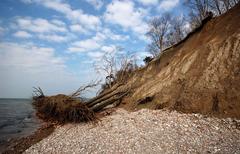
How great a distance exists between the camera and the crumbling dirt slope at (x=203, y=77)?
13305mm

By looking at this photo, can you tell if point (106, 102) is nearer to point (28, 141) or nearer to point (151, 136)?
point (28, 141)

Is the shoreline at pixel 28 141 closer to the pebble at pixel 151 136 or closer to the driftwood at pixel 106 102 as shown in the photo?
the driftwood at pixel 106 102

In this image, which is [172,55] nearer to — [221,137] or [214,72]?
[214,72]

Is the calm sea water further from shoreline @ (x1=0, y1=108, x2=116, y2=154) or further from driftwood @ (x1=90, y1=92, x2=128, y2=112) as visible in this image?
driftwood @ (x1=90, y1=92, x2=128, y2=112)

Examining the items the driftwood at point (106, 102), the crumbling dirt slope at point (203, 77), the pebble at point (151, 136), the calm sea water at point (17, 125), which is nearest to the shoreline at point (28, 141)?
the driftwood at point (106, 102)

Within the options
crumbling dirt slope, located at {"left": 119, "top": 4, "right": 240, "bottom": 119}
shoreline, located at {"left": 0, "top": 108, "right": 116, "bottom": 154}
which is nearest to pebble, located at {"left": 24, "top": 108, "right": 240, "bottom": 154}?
shoreline, located at {"left": 0, "top": 108, "right": 116, "bottom": 154}

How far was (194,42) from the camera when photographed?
62.5 feet

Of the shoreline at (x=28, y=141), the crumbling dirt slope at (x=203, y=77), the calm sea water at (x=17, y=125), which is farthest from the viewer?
the calm sea water at (x=17, y=125)

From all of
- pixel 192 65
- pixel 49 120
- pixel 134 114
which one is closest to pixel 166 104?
pixel 134 114

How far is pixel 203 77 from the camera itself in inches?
584

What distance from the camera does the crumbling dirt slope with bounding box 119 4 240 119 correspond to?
43.7 ft

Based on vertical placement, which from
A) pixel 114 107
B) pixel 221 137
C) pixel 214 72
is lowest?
pixel 221 137

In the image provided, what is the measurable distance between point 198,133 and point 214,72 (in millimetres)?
4960

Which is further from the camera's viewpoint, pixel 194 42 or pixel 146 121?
pixel 194 42
